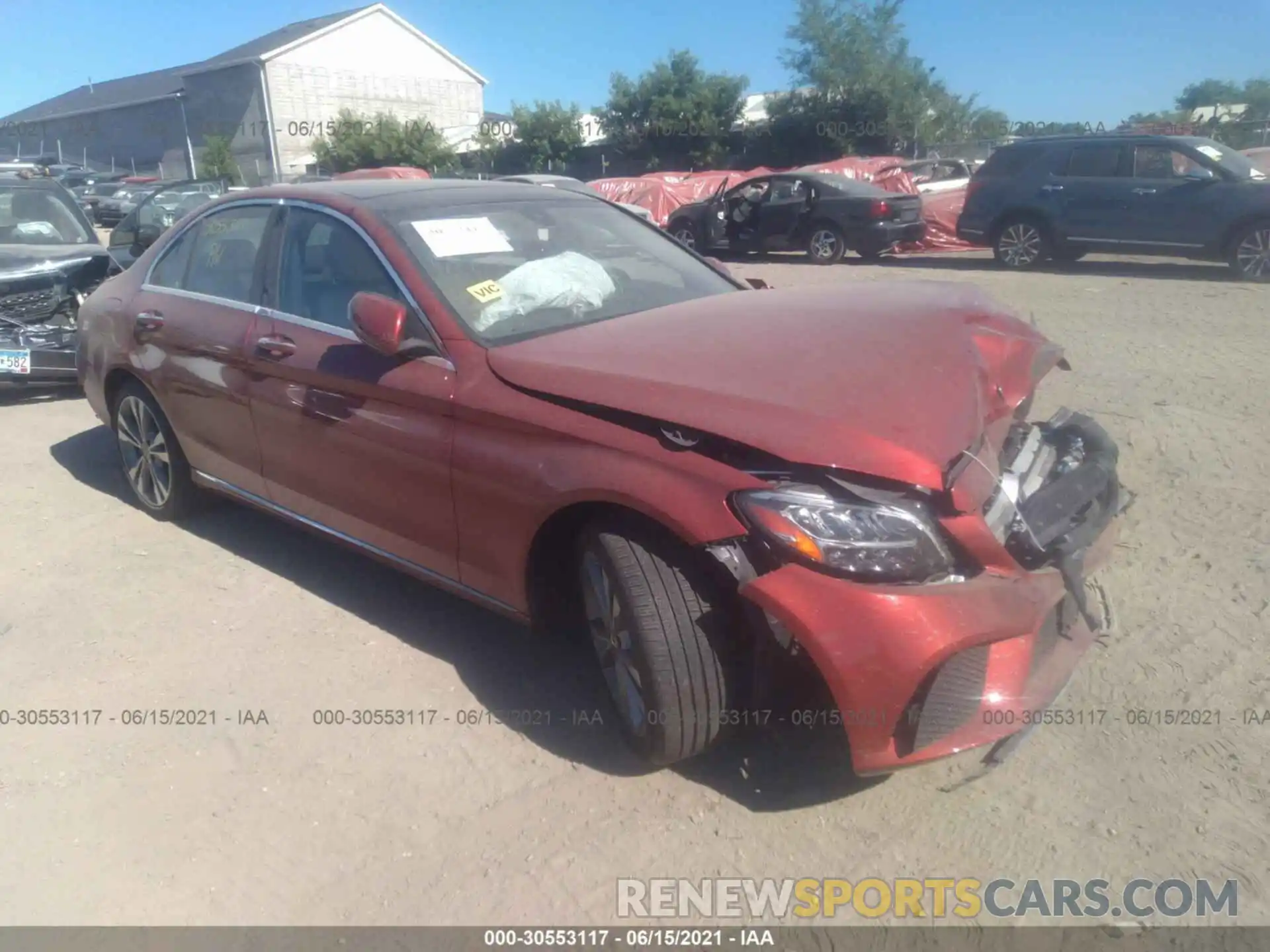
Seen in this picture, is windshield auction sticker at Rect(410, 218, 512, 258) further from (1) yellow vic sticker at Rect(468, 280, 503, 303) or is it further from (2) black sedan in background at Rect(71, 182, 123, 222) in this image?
(2) black sedan in background at Rect(71, 182, 123, 222)

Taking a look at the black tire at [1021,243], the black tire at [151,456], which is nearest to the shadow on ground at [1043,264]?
the black tire at [1021,243]

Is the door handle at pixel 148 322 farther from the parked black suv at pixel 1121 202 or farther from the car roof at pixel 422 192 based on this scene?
the parked black suv at pixel 1121 202

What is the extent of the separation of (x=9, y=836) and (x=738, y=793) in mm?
2078

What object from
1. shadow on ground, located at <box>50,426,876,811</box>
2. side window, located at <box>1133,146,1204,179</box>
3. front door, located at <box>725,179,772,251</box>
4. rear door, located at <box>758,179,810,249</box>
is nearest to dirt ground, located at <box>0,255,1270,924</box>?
shadow on ground, located at <box>50,426,876,811</box>

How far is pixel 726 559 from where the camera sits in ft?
8.35

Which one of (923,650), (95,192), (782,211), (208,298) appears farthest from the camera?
(95,192)

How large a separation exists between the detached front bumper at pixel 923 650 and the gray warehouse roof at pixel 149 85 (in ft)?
157

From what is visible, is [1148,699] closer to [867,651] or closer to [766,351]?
[867,651]

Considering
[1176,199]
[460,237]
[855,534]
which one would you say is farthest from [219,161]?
[855,534]

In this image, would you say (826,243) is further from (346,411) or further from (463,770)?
(463,770)

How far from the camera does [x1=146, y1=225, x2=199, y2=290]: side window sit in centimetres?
468

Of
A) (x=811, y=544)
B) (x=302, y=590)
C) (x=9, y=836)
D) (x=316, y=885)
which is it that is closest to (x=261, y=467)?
(x=302, y=590)

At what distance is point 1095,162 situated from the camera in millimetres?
12516

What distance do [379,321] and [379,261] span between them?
44cm
